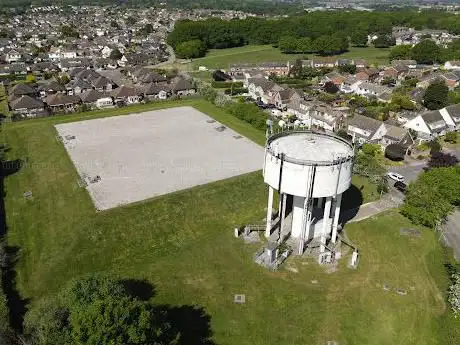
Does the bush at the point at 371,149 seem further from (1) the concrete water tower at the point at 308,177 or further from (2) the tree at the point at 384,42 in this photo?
(2) the tree at the point at 384,42

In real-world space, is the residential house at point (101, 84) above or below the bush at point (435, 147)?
below

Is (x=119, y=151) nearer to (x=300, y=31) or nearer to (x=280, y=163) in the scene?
(x=280, y=163)

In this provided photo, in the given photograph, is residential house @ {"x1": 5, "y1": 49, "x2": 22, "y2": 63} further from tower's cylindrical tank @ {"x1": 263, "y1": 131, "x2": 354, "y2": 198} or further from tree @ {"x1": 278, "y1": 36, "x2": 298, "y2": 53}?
tower's cylindrical tank @ {"x1": 263, "y1": 131, "x2": 354, "y2": 198}

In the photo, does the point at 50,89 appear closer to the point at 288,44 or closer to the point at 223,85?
the point at 223,85

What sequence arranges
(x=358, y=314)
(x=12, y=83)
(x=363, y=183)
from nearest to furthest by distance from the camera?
(x=358, y=314) → (x=363, y=183) → (x=12, y=83)

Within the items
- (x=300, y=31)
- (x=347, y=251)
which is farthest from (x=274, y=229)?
(x=300, y=31)

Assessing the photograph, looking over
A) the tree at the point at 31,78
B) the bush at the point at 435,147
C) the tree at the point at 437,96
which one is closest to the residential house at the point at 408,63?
the tree at the point at 437,96

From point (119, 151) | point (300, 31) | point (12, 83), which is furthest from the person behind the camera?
point (300, 31)
